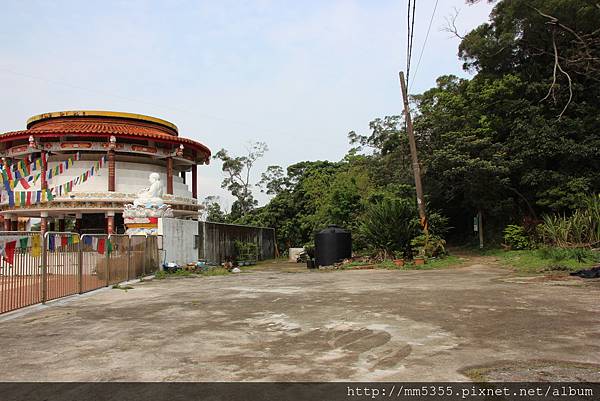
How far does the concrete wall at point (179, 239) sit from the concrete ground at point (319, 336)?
25.2ft

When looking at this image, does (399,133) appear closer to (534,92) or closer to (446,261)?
(534,92)

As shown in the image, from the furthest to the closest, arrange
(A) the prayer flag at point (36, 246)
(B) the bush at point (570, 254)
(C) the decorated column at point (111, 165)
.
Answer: (C) the decorated column at point (111, 165) < (B) the bush at point (570, 254) < (A) the prayer flag at point (36, 246)

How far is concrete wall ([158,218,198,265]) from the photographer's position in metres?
16.3

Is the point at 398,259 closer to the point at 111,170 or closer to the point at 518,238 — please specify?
the point at 518,238

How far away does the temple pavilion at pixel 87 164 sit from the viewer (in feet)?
90.3

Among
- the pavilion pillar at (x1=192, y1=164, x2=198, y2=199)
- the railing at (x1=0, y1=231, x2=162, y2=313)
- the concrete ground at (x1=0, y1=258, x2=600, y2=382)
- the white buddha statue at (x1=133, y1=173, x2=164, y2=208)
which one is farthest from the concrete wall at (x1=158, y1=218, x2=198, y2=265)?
the pavilion pillar at (x1=192, y1=164, x2=198, y2=199)

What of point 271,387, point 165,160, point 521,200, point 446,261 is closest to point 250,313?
point 271,387

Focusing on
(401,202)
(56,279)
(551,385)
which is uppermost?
(401,202)

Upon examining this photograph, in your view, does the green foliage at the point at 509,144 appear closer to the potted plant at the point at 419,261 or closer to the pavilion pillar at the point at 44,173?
the potted plant at the point at 419,261

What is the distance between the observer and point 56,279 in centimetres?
859

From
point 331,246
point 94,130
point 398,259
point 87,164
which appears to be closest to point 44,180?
point 87,164

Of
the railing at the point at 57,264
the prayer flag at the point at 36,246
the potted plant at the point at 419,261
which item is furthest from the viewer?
the potted plant at the point at 419,261

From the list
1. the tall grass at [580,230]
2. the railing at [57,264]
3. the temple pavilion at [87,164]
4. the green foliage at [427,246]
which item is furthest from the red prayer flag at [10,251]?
the temple pavilion at [87,164]

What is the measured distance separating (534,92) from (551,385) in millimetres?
18792
